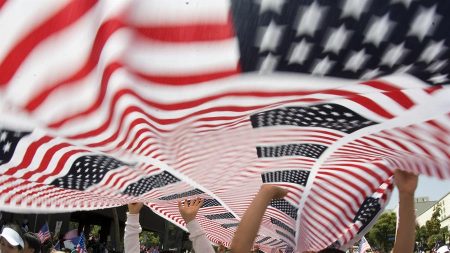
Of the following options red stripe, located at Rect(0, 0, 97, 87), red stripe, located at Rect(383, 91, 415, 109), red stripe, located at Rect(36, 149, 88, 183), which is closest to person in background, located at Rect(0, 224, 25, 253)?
red stripe, located at Rect(36, 149, 88, 183)

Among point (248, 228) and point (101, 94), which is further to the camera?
point (101, 94)

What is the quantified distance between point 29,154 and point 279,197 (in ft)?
5.00

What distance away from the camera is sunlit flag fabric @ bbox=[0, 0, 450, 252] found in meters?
1.74

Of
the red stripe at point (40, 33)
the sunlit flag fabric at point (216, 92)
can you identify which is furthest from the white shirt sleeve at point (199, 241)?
the red stripe at point (40, 33)

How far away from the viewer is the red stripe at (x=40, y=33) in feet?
6.23

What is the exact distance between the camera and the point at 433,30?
5.45ft

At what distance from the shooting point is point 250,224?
2.14 meters

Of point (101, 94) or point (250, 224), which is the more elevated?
point (101, 94)

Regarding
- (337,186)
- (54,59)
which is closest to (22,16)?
(54,59)

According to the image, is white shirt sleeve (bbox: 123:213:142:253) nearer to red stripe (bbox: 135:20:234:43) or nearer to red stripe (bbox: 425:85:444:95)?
red stripe (bbox: 135:20:234:43)

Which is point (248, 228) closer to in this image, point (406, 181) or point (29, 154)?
point (406, 181)

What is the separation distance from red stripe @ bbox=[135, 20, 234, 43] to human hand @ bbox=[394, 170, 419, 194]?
50.7 inches

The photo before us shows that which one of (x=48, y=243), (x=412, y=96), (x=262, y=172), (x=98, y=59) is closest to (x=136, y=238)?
(x=262, y=172)

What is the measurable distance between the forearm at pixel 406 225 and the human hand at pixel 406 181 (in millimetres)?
45
